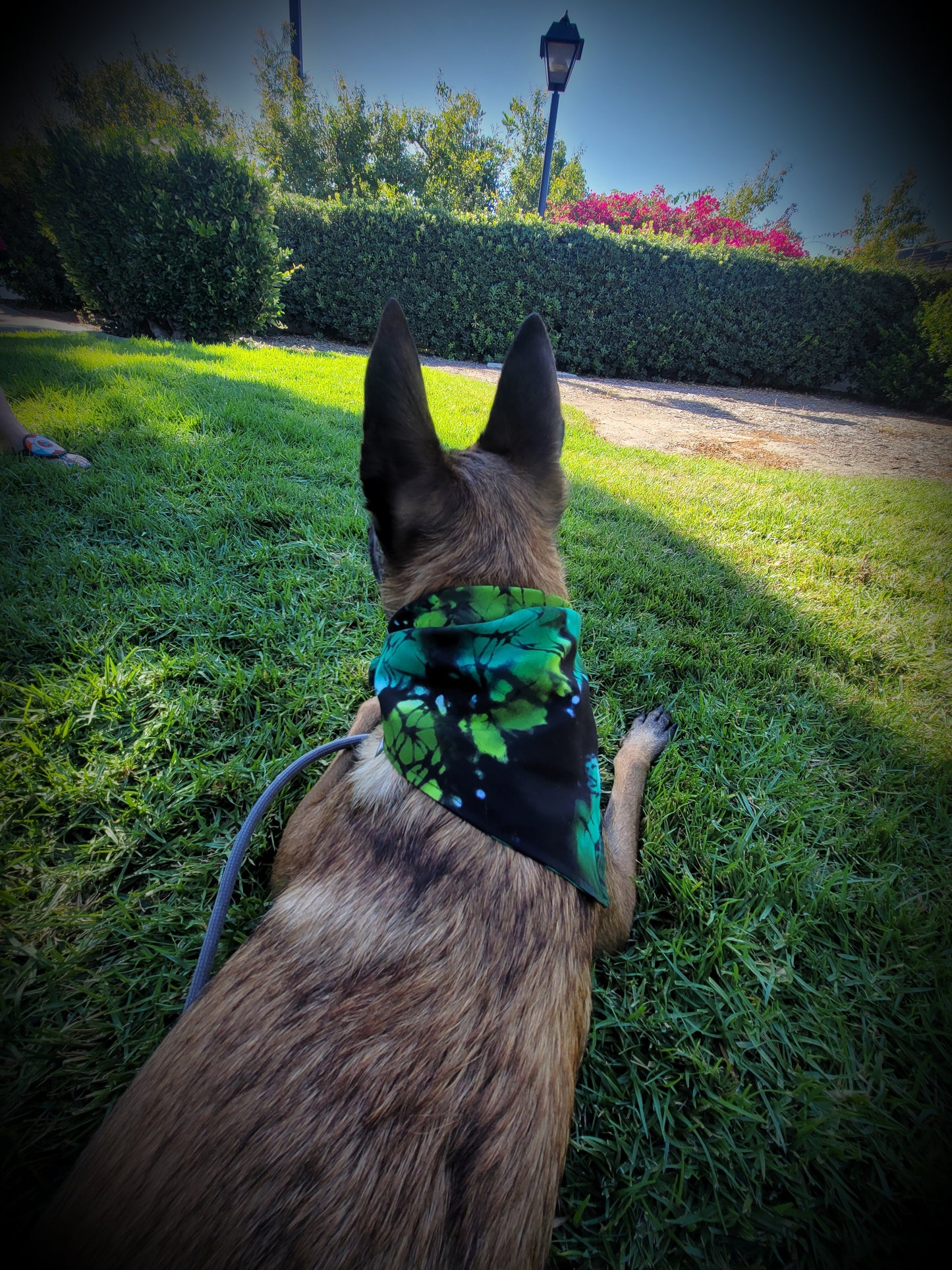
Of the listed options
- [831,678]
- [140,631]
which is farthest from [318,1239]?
[831,678]

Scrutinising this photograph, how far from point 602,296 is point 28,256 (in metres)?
14.4

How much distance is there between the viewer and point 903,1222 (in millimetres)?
1127

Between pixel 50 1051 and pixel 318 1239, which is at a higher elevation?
pixel 318 1239

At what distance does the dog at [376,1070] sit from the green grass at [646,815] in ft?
1.81

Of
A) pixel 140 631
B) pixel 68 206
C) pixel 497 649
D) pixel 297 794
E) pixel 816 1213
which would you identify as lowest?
pixel 816 1213

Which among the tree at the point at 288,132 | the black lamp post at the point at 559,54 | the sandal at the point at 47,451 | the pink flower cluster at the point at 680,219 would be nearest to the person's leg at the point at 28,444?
the sandal at the point at 47,451

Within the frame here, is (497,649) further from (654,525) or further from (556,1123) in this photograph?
(654,525)

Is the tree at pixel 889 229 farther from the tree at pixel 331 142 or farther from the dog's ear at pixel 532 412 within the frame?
the tree at pixel 331 142

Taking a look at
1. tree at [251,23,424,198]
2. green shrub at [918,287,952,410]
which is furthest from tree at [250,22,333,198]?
green shrub at [918,287,952,410]

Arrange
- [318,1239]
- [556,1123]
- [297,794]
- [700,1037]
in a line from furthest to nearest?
[297,794] → [700,1037] → [556,1123] → [318,1239]

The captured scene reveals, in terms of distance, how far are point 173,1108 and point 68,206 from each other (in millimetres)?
12265

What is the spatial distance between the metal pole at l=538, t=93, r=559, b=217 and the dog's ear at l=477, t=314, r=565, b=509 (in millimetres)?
13753

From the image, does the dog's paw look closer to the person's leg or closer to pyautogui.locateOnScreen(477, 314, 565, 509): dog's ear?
pyautogui.locateOnScreen(477, 314, 565, 509): dog's ear

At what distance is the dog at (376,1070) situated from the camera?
0.72m
